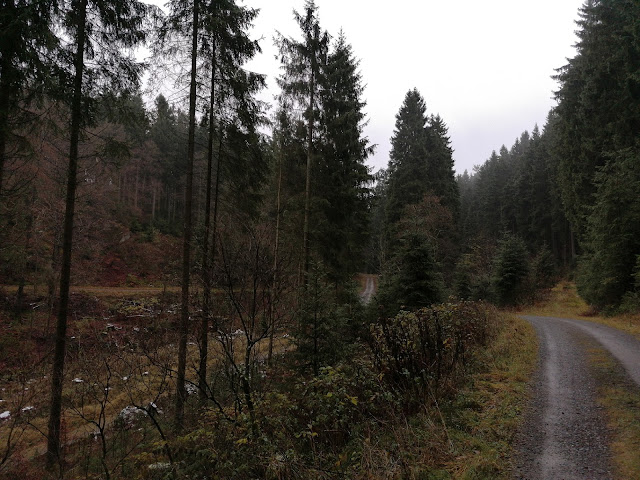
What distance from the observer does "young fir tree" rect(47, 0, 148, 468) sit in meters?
8.13

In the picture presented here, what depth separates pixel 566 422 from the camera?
5.03 metres

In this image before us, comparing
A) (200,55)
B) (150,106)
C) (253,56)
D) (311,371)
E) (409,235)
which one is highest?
(253,56)

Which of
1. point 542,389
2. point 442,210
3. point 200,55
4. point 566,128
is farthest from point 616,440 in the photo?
point 566,128

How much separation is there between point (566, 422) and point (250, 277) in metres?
6.54

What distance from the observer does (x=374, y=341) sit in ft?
22.5

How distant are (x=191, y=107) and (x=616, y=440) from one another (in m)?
11.8

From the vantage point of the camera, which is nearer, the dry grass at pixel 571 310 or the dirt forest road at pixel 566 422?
the dirt forest road at pixel 566 422

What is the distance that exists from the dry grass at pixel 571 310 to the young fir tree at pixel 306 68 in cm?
1363

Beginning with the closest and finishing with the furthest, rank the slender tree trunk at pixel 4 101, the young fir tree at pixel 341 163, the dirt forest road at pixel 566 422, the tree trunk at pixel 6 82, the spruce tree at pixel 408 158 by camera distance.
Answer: the dirt forest road at pixel 566 422 → the tree trunk at pixel 6 82 → the slender tree trunk at pixel 4 101 → the young fir tree at pixel 341 163 → the spruce tree at pixel 408 158

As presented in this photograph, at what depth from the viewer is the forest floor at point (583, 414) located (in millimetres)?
3895

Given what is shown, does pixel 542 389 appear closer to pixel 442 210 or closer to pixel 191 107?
pixel 191 107

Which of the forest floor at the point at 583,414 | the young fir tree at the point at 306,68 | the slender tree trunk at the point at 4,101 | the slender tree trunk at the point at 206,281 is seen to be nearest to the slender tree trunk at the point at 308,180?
the young fir tree at the point at 306,68

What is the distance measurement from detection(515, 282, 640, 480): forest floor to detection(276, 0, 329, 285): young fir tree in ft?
30.3

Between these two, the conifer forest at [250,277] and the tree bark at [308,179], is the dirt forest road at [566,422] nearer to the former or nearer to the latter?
the conifer forest at [250,277]
